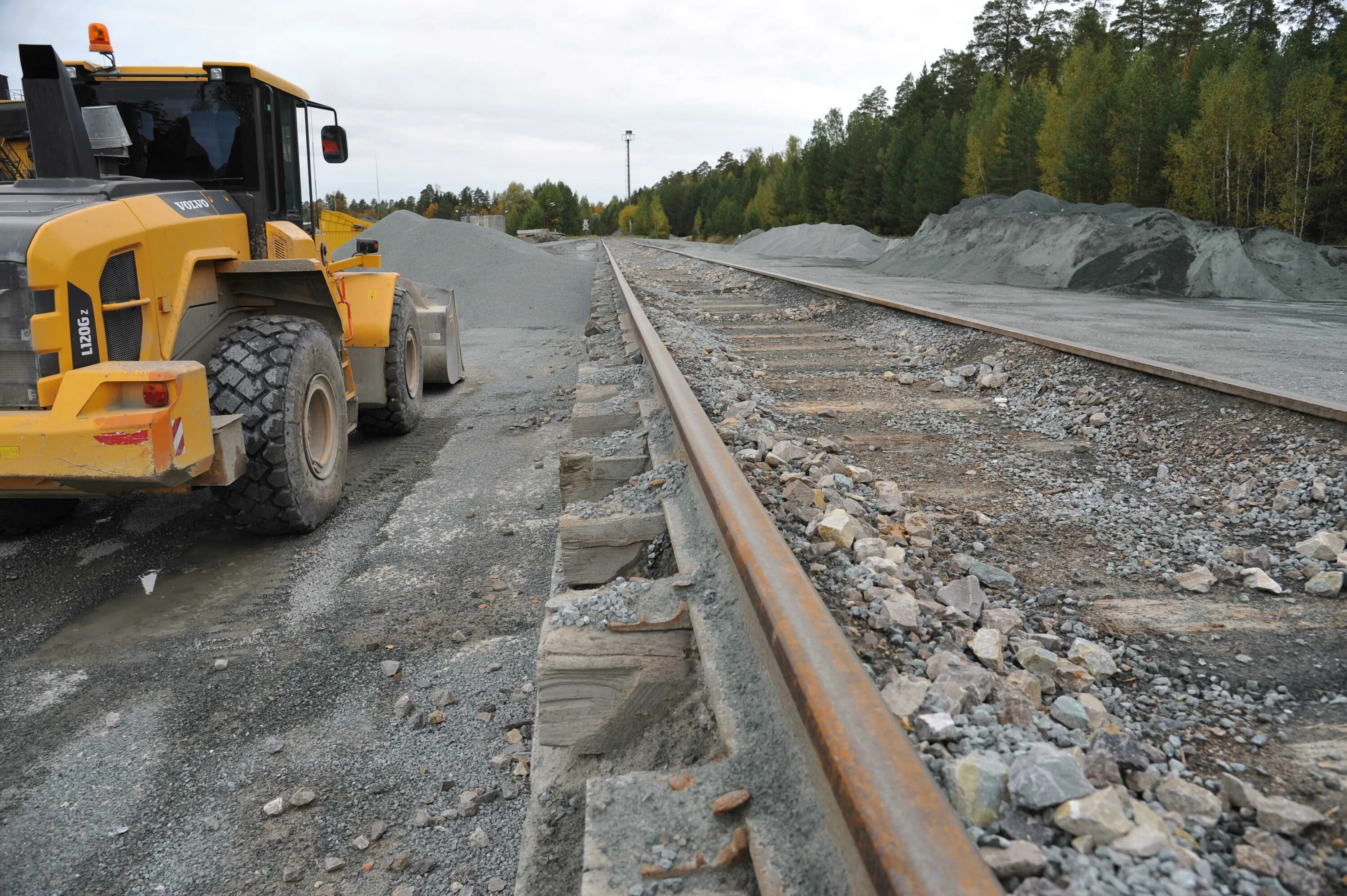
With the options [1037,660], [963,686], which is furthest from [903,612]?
[963,686]

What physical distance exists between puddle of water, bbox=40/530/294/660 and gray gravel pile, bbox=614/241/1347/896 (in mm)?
2235

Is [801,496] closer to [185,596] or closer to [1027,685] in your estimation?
[1027,685]

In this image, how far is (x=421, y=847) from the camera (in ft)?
7.40

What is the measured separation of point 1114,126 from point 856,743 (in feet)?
124

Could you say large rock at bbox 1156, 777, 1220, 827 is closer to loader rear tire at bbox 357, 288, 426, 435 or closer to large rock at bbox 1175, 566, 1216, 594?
large rock at bbox 1175, 566, 1216, 594

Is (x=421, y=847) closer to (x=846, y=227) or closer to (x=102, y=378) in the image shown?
(x=102, y=378)

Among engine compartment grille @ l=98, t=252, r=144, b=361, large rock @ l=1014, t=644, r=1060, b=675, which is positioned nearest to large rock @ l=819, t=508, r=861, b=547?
large rock @ l=1014, t=644, r=1060, b=675

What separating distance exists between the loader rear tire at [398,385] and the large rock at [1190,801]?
5717 mm

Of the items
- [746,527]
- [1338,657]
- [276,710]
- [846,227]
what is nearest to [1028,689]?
[746,527]

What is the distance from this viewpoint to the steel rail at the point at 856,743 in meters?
1.24

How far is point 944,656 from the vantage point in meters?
2.11

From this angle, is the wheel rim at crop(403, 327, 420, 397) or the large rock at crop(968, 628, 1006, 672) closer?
the large rock at crop(968, 628, 1006, 672)

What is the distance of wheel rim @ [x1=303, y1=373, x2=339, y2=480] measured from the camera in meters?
4.87

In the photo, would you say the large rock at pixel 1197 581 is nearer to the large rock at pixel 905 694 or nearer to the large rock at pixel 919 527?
the large rock at pixel 919 527
